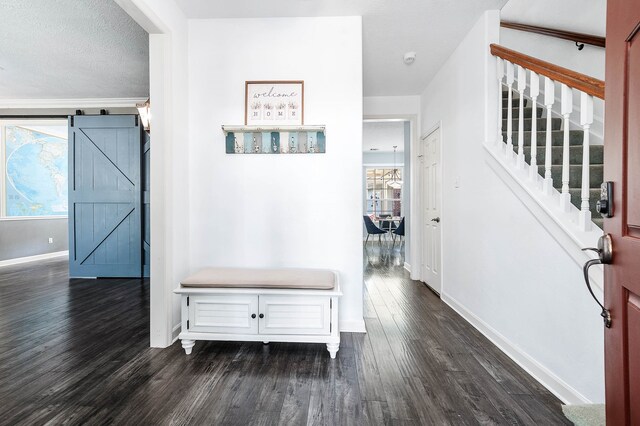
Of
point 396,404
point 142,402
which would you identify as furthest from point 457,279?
point 142,402

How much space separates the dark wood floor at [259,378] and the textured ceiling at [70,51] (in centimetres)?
276

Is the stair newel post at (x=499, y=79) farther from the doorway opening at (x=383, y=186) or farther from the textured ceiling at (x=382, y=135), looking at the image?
the doorway opening at (x=383, y=186)

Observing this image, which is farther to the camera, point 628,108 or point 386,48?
point 386,48

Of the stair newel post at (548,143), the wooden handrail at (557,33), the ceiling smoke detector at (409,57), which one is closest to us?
the stair newel post at (548,143)

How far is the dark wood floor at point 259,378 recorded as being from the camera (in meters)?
1.44

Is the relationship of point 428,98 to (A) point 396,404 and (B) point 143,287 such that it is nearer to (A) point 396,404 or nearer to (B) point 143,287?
(A) point 396,404

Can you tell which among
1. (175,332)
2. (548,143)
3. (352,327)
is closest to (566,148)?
(548,143)

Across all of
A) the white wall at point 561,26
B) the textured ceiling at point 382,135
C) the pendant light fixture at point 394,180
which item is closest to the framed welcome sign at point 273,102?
the white wall at point 561,26

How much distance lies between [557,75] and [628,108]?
1268 mm

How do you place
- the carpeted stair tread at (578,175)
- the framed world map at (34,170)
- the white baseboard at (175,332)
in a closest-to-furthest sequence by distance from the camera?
1. the carpeted stair tread at (578,175)
2. the white baseboard at (175,332)
3. the framed world map at (34,170)

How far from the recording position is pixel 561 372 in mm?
1595

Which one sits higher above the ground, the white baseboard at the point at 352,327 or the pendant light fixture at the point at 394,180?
the pendant light fixture at the point at 394,180

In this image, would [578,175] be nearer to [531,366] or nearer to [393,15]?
[531,366]

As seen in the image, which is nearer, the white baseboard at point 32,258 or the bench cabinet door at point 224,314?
the bench cabinet door at point 224,314
